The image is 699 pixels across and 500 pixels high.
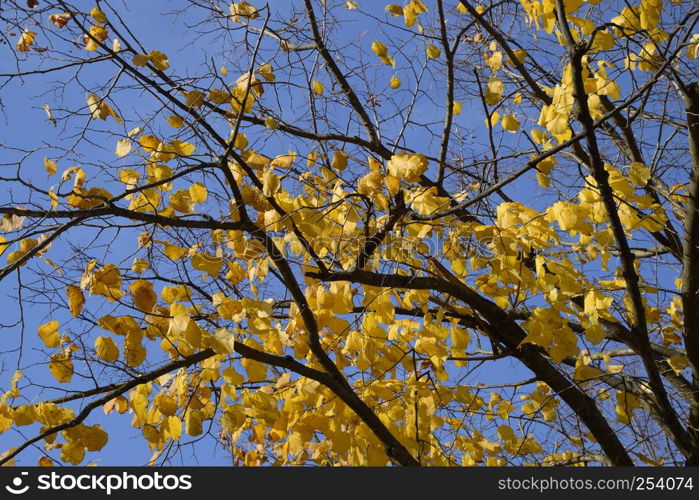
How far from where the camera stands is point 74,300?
2600mm

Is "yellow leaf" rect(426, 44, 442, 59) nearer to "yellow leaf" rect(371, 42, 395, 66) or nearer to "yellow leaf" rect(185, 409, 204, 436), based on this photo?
"yellow leaf" rect(371, 42, 395, 66)

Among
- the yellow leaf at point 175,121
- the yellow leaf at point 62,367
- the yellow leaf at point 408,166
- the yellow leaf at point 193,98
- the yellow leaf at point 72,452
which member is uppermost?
the yellow leaf at point 175,121

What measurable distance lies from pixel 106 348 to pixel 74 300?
0.22 meters

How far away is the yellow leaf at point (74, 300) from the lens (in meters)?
2.59

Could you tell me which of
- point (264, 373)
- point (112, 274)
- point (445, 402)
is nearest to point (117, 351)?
point (112, 274)

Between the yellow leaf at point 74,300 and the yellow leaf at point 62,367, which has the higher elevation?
the yellow leaf at point 74,300

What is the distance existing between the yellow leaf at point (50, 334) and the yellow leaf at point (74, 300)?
17 centimetres

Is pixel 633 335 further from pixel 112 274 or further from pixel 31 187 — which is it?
pixel 31 187

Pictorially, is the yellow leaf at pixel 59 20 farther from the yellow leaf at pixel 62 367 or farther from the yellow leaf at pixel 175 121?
the yellow leaf at pixel 62 367

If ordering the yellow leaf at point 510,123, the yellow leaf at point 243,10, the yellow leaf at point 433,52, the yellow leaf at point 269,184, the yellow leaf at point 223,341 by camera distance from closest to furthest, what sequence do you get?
the yellow leaf at point 223,341
the yellow leaf at point 269,184
the yellow leaf at point 243,10
the yellow leaf at point 510,123
the yellow leaf at point 433,52

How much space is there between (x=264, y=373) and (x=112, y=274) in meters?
0.68

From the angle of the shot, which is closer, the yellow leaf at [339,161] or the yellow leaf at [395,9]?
the yellow leaf at [339,161]

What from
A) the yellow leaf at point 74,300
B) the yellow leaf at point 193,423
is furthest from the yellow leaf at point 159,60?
the yellow leaf at point 193,423

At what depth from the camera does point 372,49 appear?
372 cm
